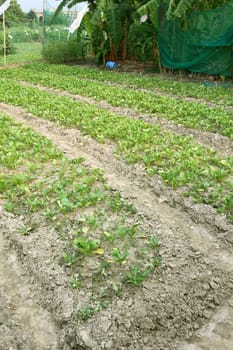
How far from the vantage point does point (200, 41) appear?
11.8 m

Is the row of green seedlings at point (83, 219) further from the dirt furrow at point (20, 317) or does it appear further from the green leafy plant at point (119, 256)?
the dirt furrow at point (20, 317)

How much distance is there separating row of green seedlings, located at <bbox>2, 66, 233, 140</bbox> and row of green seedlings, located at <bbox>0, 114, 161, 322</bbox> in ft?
9.06

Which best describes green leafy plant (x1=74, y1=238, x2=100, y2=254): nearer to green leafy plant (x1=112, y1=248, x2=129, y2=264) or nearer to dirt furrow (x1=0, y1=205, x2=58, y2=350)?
green leafy plant (x1=112, y1=248, x2=129, y2=264)

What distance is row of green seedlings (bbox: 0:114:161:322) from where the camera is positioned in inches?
130

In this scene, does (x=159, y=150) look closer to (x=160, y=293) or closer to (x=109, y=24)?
(x=160, y=293)

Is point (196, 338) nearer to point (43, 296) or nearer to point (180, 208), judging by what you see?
point (43, 296)

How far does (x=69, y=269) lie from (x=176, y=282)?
3.08 ft

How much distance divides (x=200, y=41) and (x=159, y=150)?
24.1 ft

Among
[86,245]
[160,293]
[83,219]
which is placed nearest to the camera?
[160,293]

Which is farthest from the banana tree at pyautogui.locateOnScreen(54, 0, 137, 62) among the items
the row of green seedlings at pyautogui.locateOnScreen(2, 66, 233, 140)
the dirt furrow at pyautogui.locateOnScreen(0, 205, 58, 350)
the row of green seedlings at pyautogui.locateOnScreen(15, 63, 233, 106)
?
the dirt furrow at pyautogui.locateOnScreen(0, 205, 58, 350)

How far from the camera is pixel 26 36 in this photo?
1220 inches

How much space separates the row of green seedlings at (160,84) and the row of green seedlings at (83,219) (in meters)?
4.94

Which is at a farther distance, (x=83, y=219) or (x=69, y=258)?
(x=83, y=219)

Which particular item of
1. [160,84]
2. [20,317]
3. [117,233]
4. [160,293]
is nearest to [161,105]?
[160,84]
